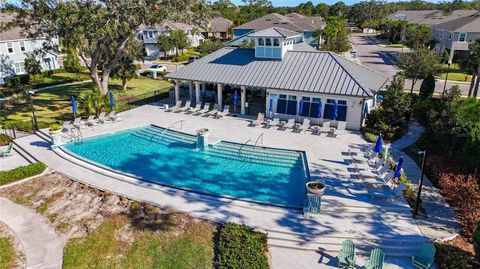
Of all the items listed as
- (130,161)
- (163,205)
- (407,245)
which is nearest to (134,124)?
(130,161)

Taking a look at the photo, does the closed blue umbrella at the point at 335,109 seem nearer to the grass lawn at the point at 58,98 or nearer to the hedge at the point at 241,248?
the hedge at the point at 241,248

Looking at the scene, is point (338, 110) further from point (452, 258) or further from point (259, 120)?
point (452, 258)

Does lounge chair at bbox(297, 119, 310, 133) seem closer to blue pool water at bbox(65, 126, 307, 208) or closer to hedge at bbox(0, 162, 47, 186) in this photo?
blue pool water at bbox(65, 126, 307, 208)

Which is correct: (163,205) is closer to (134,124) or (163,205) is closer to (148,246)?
(148,246)

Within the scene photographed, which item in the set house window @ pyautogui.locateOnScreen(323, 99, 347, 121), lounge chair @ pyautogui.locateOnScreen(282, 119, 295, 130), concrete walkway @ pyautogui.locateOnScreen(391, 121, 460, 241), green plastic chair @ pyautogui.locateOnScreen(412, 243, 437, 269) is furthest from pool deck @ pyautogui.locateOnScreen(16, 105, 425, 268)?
house window @ pyautogui.locateOnScreen(323, 99, 347, 121)

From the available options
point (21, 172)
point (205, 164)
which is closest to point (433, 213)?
point (205, 164)

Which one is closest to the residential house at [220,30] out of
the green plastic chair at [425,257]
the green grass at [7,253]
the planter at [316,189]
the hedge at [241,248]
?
the planter at [316,189]
